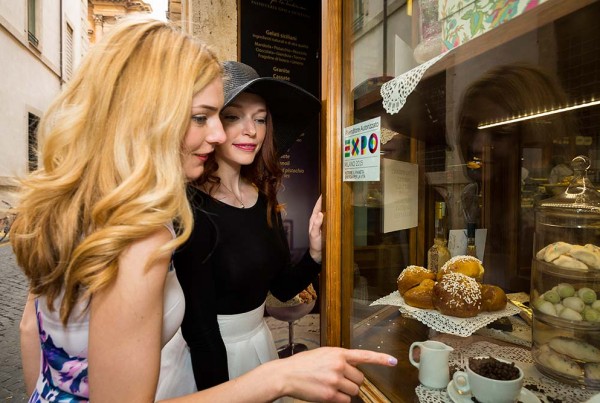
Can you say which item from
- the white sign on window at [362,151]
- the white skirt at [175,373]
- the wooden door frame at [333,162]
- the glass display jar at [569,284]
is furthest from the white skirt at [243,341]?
the glass display jar at [569,284]

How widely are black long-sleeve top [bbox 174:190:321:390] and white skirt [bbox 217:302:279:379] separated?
Result: 3cm

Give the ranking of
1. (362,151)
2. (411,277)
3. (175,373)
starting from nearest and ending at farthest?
(362,151)
(411,277)
(175,373)

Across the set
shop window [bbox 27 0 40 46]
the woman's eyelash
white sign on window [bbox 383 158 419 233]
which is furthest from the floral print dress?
shop window [bbox 27 0 40 46]

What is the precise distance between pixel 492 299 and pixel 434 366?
25 cm

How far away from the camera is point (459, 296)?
0.94 meters

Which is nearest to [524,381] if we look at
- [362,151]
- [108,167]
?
[362,151]

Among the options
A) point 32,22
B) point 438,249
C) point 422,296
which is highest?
point 32,22

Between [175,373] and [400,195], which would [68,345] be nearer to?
[175,373]

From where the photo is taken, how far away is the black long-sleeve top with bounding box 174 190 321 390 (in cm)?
119

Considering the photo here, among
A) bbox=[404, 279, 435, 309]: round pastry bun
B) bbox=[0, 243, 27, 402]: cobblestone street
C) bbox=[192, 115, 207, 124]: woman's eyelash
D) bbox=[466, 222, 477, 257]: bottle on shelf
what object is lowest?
bbox=[0, 243, 27, 402]: cobblestone street

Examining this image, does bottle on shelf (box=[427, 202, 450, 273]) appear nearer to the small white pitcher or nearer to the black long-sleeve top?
the small white pitcher

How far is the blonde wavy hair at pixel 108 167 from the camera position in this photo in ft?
2.27

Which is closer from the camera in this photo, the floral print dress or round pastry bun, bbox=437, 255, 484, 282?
the floral print dress

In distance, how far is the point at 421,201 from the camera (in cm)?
99
